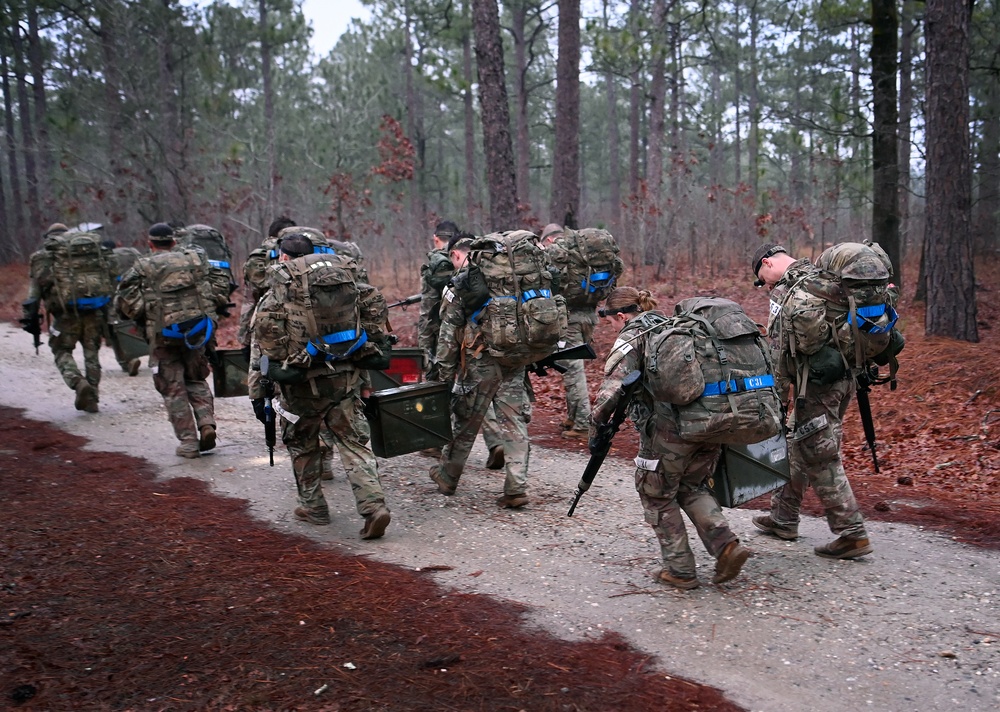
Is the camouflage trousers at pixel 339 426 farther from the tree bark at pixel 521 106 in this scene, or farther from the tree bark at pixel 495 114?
the tree bark at pixel 521 106

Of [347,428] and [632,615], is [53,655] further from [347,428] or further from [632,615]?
[632,615]

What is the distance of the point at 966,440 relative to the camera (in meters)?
8.24

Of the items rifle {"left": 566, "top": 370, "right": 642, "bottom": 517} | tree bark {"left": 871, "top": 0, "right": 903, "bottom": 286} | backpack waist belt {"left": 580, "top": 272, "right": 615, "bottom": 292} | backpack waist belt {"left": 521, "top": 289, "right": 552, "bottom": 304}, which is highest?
tree bark {"left": 871, "top": 0, "right": 903, "bottom": 286}

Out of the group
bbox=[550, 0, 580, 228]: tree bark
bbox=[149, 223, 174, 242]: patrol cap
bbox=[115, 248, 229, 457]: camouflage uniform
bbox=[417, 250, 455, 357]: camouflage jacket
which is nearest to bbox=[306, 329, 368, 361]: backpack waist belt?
bbox=[417, 250, 455, 357]: camouflage jacket

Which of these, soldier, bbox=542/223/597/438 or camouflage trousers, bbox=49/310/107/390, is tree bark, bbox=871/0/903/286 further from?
camouflage trousers, bbox=49/310/107/390

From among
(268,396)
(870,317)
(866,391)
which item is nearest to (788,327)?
(870,317)

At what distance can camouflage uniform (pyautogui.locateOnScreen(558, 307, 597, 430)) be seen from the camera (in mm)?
8977

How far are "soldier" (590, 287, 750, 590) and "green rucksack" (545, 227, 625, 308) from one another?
3745 millimetres

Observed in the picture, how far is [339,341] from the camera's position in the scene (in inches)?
232

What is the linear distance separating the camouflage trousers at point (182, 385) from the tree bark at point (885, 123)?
9.77 meters

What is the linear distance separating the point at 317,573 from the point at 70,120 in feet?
71.5

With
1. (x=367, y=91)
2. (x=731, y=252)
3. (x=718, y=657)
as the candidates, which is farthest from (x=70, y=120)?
(x=718, y=657)

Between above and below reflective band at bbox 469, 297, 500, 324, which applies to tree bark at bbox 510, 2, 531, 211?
above

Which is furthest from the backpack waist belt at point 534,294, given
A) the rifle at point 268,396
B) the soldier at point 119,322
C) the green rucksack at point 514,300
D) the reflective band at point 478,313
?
the soldier at point 119,322
